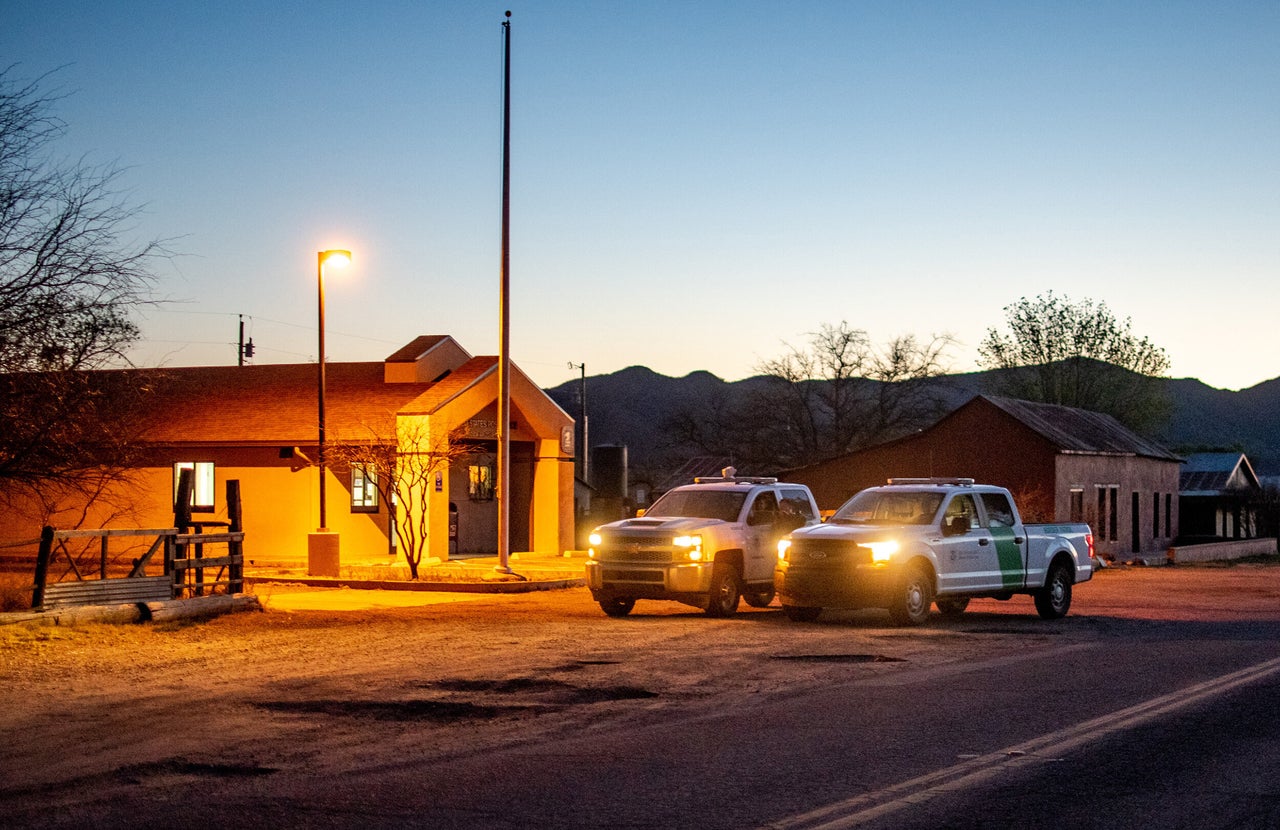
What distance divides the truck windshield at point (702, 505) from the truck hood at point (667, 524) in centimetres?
60

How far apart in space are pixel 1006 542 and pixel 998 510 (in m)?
0.56

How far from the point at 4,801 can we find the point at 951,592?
556 inches

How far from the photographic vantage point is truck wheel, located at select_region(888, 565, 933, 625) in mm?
18531

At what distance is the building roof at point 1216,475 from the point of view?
77.6 metres

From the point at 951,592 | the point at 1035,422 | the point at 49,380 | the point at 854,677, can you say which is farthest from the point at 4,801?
the point at 1035,422

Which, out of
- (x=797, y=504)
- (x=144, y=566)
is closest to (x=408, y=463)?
(x=144, y=566)

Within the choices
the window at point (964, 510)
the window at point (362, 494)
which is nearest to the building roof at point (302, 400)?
the window at point (362, 494)

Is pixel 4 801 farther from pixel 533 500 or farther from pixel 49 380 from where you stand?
pixel 533 500

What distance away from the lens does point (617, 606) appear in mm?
20531

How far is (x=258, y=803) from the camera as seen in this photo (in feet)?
25.9

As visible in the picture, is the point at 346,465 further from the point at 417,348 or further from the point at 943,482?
the point at 943,482

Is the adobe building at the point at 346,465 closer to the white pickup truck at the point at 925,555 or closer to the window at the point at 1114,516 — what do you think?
the white pickup truck at the point at 925,555

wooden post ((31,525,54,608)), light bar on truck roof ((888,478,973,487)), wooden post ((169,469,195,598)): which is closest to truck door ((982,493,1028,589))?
light bar on truck roof ((888,478,973,487))

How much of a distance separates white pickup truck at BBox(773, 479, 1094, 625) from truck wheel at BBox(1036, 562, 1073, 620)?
0.02 metres
